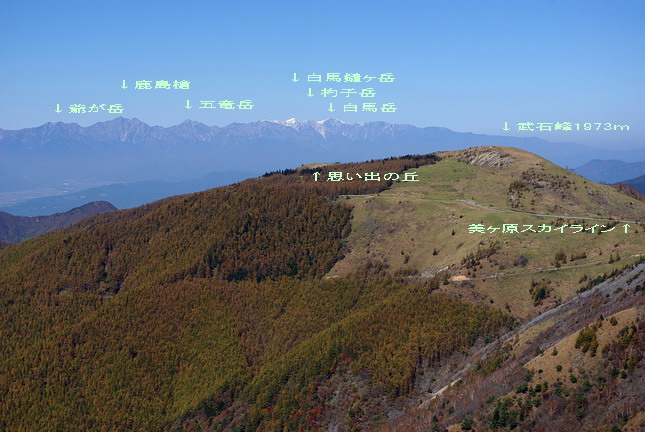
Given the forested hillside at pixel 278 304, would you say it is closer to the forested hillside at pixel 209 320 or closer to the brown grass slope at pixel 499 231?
the forested hillside at pixel 209 320

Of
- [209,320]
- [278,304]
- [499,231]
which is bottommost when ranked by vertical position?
[209,320]

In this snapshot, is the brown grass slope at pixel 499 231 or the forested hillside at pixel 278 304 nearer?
the forested hillside at pixel 278 304

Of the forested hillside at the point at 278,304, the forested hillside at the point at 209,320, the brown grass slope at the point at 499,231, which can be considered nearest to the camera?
the forested hillside at the point at 278,304

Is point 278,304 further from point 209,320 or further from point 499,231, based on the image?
point 499,231

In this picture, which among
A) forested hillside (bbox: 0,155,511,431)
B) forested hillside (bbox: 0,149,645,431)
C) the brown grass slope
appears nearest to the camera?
forested hillside (bbox: 0,149,645,431)

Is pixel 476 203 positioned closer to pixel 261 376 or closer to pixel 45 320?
pixel 261 376

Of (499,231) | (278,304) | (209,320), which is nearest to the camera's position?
(499,231)

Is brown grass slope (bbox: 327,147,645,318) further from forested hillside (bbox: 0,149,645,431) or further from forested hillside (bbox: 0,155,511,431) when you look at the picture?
forested hillside (bbox: 0,155,511,431)

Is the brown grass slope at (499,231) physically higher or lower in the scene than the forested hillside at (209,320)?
higher

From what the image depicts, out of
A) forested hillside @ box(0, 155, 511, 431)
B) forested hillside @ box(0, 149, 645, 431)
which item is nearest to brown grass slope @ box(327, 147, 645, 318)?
forested hillside @ box(0, 149, 645, 431)

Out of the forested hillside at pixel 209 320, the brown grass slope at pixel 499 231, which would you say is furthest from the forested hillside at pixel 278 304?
the brown grass slope at pixel 499 231

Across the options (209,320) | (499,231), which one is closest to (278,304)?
(209,320)

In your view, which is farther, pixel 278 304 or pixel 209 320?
pixel 209 320
